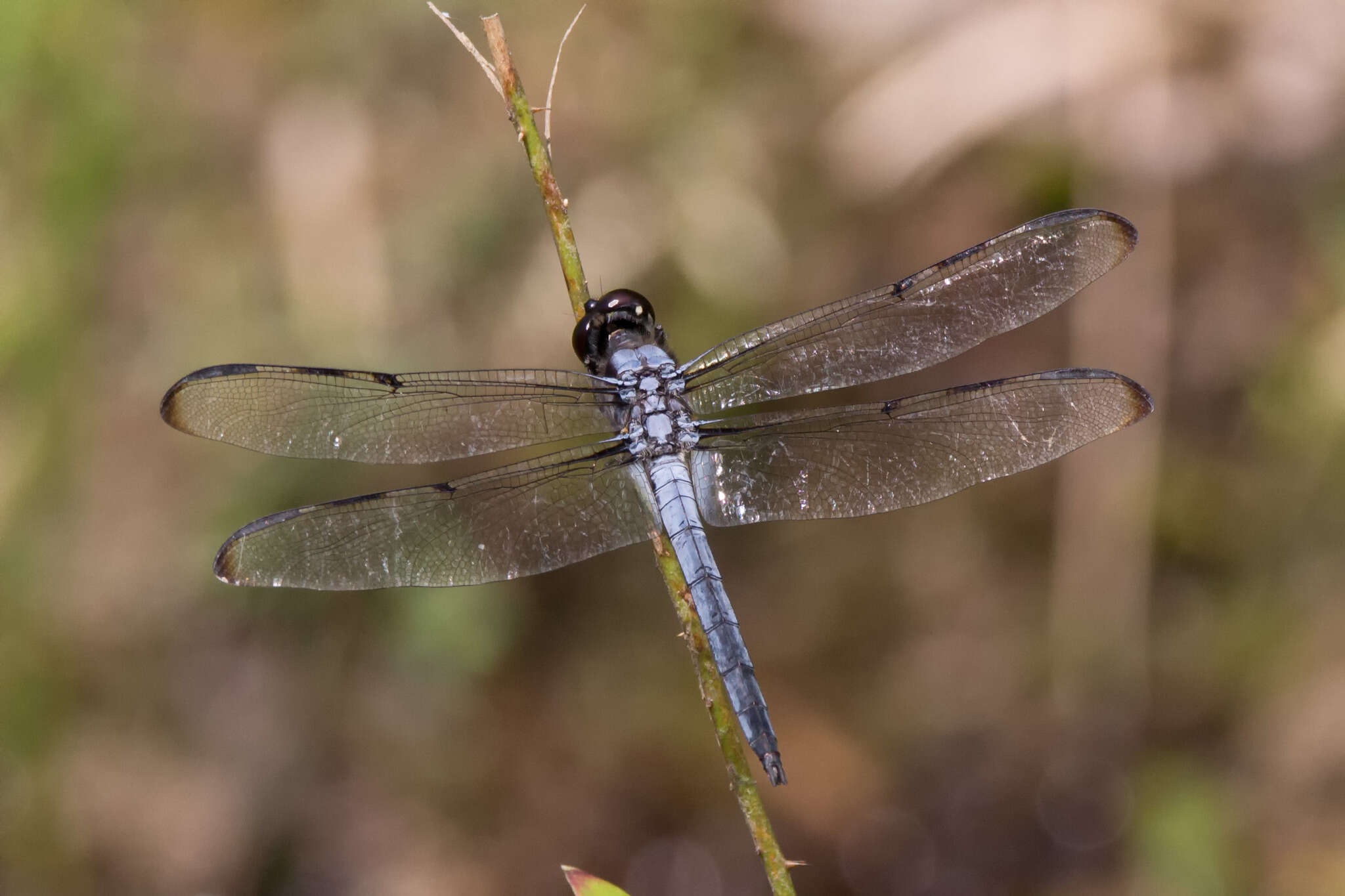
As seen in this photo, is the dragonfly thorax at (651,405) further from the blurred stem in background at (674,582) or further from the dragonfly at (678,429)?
the blurred stem in background at (674,582)

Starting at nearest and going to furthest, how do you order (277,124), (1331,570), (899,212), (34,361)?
(34,361) → (1331,570) → (277,124) → (899,212)

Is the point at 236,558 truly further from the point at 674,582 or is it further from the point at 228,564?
the point at 674,582

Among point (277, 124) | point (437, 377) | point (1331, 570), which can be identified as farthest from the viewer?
point (277, 124)

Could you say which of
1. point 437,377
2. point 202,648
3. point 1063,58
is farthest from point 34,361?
point 1063,58

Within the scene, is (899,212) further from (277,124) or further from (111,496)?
(111,496)

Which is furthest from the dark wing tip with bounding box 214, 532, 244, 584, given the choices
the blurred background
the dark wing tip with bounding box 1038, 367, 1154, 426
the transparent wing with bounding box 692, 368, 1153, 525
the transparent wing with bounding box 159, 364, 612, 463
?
the dark wing tip with bounding box 1038, 367, 1154, 426

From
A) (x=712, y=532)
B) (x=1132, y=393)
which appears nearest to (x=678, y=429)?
(x=1132, y=393)

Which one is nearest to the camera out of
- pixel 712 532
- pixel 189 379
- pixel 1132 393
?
pixel 189 379

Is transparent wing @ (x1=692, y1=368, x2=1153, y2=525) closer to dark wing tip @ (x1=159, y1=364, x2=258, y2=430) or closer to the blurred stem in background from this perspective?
the blurred stem in background
